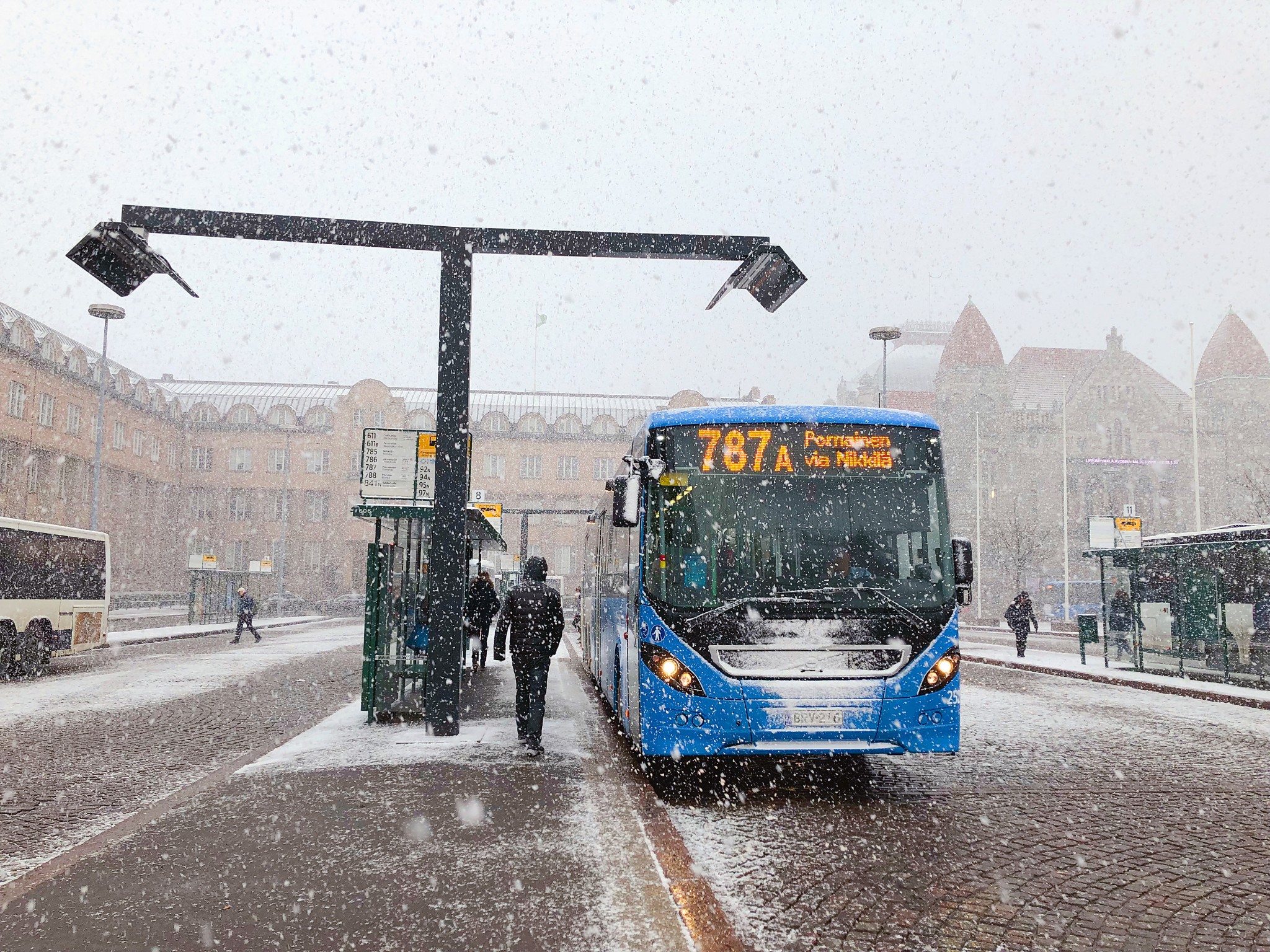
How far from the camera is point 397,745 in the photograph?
9266 millimetres

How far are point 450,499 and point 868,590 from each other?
460 centimetres

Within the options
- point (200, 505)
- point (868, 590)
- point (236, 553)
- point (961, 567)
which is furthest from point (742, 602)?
point (200, 505)

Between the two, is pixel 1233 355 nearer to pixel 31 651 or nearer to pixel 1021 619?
pixel 1021 619

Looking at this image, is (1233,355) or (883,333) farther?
(1233,355)

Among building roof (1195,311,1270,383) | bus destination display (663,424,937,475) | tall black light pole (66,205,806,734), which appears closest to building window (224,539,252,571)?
tall black light pole (66,205,806,734)

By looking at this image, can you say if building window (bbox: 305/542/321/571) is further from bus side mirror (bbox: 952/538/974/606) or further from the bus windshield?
bus side mirror (bbox: 952/538/974/606)

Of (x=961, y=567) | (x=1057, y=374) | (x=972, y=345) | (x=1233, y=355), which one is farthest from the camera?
(x=1057, y=374)

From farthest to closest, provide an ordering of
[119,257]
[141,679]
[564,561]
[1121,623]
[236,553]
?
[564,561]
[236,553]
[1121,623]
[141,679]
[119,257]

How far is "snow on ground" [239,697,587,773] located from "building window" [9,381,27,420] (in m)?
43.0

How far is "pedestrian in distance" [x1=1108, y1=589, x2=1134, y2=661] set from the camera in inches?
817

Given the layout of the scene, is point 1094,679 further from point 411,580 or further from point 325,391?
point 325,391

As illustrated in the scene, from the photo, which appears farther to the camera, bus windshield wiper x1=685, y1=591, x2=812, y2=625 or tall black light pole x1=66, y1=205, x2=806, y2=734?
tall black light pole x1=66, y1=205, x2=806, y2=734

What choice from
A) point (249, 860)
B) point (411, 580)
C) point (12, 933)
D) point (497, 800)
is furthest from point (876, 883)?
point (411, 580)

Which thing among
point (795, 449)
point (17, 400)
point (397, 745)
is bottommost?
point (397, 745)
